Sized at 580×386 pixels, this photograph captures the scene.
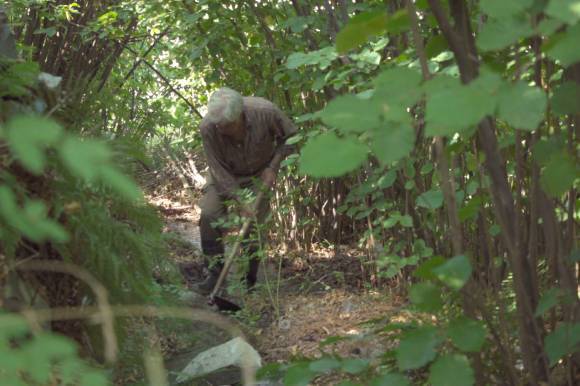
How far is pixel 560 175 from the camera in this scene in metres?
1.76

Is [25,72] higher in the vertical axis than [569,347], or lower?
higher

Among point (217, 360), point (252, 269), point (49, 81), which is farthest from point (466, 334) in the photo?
point (252, 269)

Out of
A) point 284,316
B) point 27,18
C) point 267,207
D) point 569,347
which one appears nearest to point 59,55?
point 27,18

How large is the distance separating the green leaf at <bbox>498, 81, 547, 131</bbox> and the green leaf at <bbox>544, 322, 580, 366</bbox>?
2.56ft

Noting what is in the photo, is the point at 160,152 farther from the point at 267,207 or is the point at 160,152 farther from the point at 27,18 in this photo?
the point at 267,207

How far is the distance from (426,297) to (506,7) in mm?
745

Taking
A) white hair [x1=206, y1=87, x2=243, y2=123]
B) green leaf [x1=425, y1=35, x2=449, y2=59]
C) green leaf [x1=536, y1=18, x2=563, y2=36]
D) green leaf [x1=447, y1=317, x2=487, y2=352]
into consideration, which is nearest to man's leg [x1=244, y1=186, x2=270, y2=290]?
white hair [x1=206, y1=87, x2=243, y2=123]

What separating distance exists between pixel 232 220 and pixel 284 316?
82cm

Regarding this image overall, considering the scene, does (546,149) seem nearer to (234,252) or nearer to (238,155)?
(234,252)

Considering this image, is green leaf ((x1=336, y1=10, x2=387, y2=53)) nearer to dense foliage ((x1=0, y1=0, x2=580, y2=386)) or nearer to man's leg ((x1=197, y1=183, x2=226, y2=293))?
dense foliage ((x1=0, y1=0, x2=580, y2=386))

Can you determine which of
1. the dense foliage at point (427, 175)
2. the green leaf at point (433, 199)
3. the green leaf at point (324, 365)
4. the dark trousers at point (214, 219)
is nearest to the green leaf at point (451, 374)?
the dense foliage at point (427, 175)

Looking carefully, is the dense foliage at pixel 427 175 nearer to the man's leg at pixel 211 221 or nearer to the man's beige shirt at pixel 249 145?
the man's beige shirt at pixel 249 145

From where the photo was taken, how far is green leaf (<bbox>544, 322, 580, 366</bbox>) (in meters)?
2.00

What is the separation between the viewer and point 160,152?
10305 millimetres
